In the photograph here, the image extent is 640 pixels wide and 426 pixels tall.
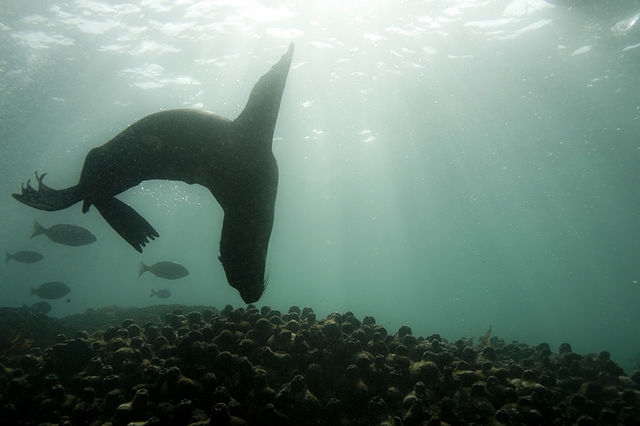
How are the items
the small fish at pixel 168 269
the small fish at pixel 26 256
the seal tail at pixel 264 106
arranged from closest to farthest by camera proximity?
the seal tail at pixel 264 106 < the small fish at pixel 168 269 < the small fish at pixel 26 256

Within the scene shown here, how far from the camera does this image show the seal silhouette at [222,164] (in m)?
3.36

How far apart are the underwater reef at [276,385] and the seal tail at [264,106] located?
221 cm

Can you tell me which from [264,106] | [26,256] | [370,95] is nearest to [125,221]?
[264,106]

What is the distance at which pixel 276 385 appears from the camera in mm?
3078

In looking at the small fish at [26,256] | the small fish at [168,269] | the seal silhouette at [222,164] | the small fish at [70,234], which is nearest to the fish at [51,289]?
the small fish at [26,256]

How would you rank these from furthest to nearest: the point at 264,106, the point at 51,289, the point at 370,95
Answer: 1. the point at 370,95
2. the point at 51,289
3. the point at 264,106

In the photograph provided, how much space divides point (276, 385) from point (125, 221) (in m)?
2.66

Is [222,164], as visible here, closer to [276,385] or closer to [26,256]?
[276,385]

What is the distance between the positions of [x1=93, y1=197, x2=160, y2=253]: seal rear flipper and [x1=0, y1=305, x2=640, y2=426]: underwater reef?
1.24m

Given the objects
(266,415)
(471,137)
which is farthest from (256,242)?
(471,137)

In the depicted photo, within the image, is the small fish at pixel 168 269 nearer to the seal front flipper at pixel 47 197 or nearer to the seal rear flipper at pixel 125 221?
the seal rear flipper at pixel 125 221

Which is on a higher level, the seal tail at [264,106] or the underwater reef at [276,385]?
the seal tail at [264,106]

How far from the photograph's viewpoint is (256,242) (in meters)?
3.44

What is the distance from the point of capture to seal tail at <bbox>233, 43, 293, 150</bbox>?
131 inches
